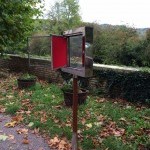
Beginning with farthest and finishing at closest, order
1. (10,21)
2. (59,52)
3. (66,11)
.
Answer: (66,11)
(10,21)
(59,52)

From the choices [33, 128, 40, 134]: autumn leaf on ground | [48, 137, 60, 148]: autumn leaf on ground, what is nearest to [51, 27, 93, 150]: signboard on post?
[48, 137, 60, 148]: autumn leaf on ground

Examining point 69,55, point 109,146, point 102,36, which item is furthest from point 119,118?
point 102,36

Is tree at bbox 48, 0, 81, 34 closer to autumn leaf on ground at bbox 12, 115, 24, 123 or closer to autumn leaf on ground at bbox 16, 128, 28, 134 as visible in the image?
autumn leaf on ground at bbox 12, 115, 24, 123

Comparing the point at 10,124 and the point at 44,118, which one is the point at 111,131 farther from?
the point at 10,124

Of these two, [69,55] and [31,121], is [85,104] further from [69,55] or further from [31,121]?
[69,55]

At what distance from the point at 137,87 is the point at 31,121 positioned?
3018 mm

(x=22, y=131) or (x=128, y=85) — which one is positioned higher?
(x=128, y=85)

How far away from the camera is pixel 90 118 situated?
675 cm

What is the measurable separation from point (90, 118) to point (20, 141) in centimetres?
171

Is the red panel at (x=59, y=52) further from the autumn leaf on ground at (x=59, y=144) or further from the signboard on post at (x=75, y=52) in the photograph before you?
the autumn leaf on ground at (x=59, y=144)

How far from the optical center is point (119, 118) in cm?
672

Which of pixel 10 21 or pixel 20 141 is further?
pixel 20 141

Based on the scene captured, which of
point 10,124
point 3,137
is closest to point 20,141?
point 3,137

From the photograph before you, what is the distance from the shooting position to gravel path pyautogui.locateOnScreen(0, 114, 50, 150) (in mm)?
5449
